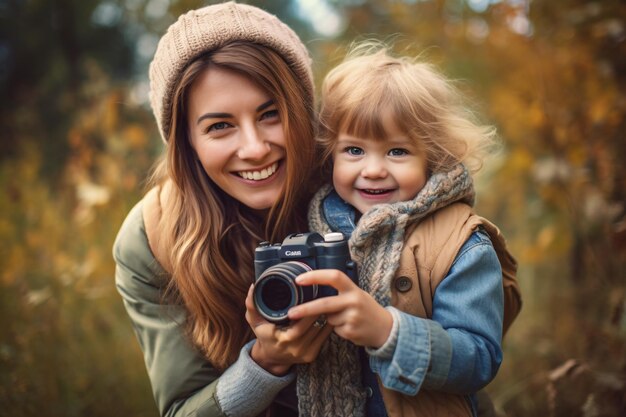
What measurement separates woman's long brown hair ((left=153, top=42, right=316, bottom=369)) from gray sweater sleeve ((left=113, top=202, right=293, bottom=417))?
2.3 inches

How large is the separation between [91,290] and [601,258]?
291cm

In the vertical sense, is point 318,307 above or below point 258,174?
below

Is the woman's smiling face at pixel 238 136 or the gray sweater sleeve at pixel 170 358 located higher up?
the woman's smiling face at pixel 238 136

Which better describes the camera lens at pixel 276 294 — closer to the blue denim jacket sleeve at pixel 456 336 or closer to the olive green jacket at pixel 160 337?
the blue denim jacket sleeve at pixel 456 336

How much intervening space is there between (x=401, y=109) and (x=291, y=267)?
65cm

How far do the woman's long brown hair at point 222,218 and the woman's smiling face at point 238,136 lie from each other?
35mm

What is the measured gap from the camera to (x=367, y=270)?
165 centimetres

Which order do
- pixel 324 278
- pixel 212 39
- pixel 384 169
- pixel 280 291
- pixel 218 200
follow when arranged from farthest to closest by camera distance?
pixel 218 200
pixel 212 39
pixel 384 169
pixel 280 291
pixel 324 278

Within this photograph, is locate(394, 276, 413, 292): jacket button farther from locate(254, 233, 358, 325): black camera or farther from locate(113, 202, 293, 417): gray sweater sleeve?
locate(113, 202, 293, 417): gray sweater sleeve

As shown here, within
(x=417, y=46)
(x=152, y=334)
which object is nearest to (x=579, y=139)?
(x=417, y=46)

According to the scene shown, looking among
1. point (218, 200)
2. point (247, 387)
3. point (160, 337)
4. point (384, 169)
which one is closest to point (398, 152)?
point (384, 169)

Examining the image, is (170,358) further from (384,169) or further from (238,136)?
(384,169)

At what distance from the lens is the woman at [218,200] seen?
1834mm

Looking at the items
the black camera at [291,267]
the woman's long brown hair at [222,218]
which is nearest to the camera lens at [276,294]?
the black camera at [291,267]
